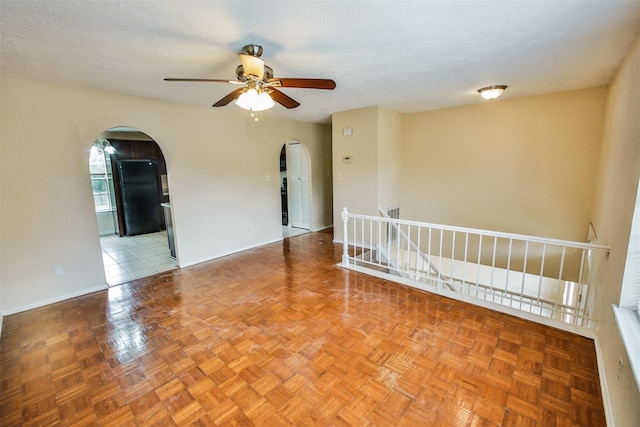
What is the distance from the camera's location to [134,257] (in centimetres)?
496

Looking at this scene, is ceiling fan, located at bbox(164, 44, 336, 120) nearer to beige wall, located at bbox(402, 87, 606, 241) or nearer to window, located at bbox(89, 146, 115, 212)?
beige wall, located at bbox(402, 87, 606, 241)

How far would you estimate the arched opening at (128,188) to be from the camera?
6277 mm

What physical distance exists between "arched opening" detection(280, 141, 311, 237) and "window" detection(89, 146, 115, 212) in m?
4.05

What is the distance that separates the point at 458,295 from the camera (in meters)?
3.09

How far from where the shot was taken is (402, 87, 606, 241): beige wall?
381 centimetres

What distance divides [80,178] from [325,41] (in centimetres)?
323

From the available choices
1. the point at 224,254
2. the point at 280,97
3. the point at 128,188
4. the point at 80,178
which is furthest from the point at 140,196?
the point at 280,97

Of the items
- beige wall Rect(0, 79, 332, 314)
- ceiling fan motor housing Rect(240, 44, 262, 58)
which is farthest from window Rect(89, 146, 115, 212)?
ceiling fan motor housing Rect(240, 44, 262, 58)

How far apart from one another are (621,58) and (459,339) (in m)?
2.95

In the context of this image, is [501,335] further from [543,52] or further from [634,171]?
[543,52]

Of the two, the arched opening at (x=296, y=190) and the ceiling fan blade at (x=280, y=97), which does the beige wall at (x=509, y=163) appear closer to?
the arched opening at (x=296, y=190)

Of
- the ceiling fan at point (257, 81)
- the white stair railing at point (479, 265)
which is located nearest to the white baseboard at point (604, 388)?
the white stair railing at point (479, 265)

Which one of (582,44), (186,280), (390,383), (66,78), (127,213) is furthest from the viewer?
(127,213)

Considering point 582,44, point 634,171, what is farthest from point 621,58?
point 634,171
